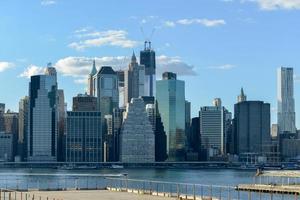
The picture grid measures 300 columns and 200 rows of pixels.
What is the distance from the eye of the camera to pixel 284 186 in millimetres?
100062

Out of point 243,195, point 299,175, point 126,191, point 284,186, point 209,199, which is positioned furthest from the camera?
point 243,195

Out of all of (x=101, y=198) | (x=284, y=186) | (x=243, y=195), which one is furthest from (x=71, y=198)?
(x=243, y=195)

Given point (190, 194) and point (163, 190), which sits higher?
point (163, 190)

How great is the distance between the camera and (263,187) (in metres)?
101

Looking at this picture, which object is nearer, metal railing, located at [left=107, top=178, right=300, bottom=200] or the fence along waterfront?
metal railing, located at [left=107, top=178, right=300, bottom=200]

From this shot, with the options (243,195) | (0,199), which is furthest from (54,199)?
(243,195)

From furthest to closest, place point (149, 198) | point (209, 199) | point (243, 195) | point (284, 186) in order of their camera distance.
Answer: point (243, 195), point (284, 186), point (149, 198), point (209, 199)

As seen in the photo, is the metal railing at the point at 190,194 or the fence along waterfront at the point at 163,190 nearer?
the metal railing at the point at 190,194

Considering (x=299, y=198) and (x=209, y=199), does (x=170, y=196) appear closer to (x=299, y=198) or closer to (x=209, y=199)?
(x=209, y=199)

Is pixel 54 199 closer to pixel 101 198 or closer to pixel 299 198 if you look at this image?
pixel 101 198

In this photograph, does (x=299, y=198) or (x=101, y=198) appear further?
(x=299, y=198)

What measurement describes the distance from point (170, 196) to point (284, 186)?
3349 centimetres

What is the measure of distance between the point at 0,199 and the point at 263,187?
1828 inches

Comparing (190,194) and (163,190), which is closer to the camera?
(163,190)
